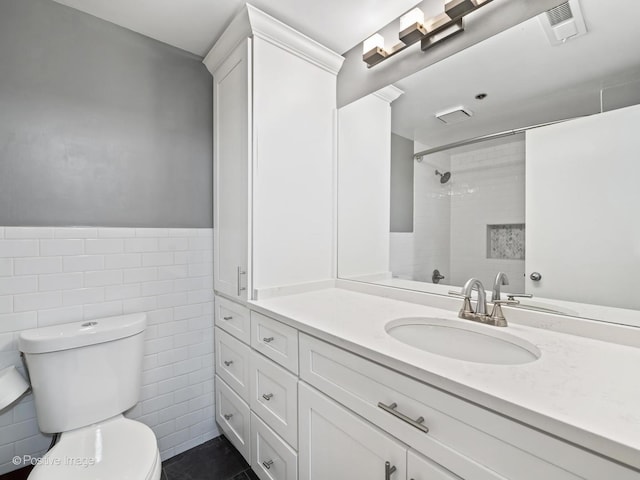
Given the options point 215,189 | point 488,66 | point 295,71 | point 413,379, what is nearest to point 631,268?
point 413,379

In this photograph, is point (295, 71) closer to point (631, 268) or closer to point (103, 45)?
point (103, 45)

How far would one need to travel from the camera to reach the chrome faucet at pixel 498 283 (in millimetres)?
1070

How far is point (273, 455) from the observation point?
1.25 metres

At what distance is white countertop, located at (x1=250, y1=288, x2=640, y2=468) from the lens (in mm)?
505

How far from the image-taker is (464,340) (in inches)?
42.5

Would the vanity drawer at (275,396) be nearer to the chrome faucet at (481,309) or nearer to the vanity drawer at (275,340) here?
the vanity drawer at (275,340)

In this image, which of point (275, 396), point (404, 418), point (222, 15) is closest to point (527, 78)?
point (404, 418)

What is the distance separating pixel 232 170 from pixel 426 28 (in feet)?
3.72

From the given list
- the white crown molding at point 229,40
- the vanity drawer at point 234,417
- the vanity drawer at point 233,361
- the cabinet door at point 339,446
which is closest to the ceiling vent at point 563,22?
the white crown molding at point 229,40

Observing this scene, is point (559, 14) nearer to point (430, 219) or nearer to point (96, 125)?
point (430, 219)

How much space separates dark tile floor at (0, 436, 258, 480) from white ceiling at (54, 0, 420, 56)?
229cm

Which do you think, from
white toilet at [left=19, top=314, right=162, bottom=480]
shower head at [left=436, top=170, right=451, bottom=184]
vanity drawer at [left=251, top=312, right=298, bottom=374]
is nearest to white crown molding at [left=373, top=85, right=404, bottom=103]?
shower head at [left=436, top=170, right=451, bottom=184]

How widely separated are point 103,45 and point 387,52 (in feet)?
4.66

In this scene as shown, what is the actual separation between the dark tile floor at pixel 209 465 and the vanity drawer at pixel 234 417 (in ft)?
0.28
